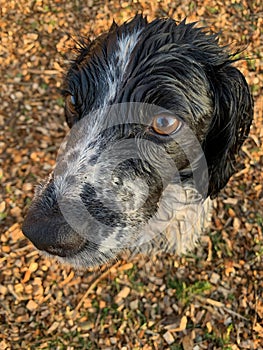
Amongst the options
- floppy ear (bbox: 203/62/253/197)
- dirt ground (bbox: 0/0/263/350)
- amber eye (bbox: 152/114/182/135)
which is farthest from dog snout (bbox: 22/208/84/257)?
dirt ground (bbox: 0/0/263/350)

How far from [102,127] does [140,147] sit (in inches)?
10.5

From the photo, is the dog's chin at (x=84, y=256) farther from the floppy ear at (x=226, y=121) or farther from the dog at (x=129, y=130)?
the floppy ear at (x=226, y=121)

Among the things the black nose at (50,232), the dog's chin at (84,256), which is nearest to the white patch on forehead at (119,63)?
the black nose at (50,232)

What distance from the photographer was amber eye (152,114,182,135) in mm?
3010

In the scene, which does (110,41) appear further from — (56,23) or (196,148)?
(56,23)

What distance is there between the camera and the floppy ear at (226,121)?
10.8 feet

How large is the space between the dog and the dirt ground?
1334 mm

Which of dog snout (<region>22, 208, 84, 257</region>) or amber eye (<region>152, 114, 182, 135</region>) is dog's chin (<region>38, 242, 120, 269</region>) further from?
amber eye (<region>152, 114, 182, 135</region>)

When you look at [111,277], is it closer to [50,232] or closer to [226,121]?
[50,232]

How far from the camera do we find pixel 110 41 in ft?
10.6

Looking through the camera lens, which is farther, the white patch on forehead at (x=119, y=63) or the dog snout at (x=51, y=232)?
the white patch on forehead at (x=119, y=63)

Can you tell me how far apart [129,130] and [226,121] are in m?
0.72

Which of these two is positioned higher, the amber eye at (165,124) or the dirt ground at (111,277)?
the amber eye at (165,124)

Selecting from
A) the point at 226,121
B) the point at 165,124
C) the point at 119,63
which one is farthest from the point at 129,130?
the point at 226,121
